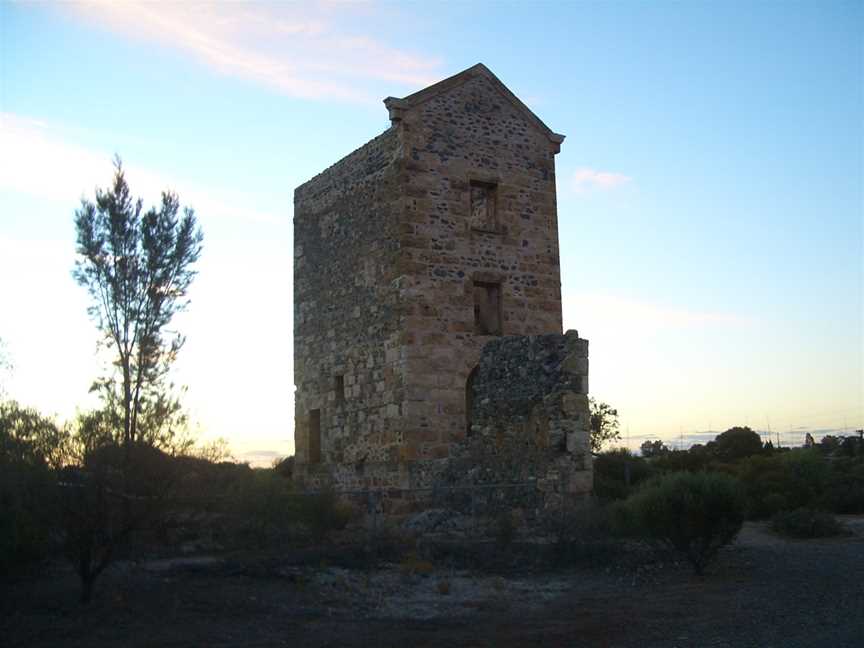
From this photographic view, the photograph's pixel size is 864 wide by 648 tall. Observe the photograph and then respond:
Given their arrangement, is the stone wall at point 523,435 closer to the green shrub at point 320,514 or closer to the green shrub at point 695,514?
the green shrub at point 320,514

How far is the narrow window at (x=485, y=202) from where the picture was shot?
18.6 metres

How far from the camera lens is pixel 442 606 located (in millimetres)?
9375

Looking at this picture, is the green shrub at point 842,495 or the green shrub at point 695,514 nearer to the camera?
the green shrub at point 695,514

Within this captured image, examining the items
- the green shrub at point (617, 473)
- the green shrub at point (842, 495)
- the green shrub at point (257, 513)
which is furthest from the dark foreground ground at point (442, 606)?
the green shrub at point (842, 495)

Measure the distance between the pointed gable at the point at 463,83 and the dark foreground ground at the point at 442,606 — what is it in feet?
31.0

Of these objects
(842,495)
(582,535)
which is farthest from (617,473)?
(582,535)

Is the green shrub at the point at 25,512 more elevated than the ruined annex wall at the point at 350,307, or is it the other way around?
the ruined annex wall at the point at 350,307

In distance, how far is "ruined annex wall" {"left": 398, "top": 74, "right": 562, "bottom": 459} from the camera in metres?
17.0

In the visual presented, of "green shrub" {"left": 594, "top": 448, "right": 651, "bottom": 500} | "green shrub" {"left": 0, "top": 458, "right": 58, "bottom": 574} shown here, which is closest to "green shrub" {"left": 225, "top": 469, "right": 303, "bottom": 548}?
"green shrub" {"left": 0, "top": 458, "right": 58, "bottom": 574}

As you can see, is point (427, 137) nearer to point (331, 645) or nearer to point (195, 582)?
point (195, 582)


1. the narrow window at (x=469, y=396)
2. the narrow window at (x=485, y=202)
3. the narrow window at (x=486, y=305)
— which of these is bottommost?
the narrow window at (x=469, y=396)

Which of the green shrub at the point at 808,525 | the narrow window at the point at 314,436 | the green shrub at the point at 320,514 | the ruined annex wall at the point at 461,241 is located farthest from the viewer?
the narrow window at the point at 314,436

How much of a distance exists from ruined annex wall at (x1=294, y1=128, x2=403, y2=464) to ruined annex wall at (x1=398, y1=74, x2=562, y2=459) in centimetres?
41

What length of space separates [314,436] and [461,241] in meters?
5.81
